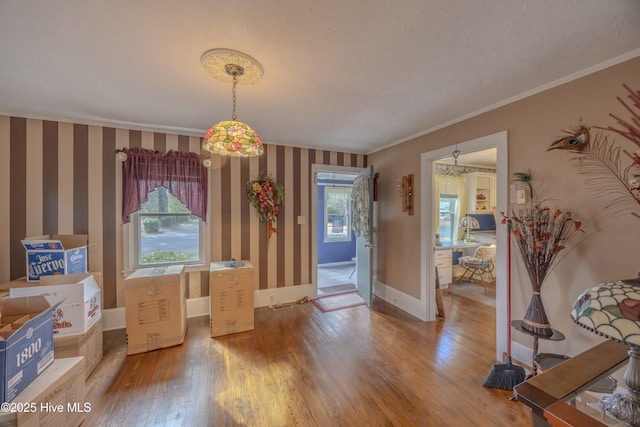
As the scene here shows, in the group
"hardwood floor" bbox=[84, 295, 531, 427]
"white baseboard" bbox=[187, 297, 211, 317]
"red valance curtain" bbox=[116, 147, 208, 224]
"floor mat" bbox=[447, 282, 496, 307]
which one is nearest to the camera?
"hardwood floor" bbox=[84, 295, 531, 427]

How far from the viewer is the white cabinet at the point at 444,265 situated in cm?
434

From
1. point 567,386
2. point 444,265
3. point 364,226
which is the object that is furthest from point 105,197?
point 444,265

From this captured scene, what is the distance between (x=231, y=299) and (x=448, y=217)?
444 centimetres

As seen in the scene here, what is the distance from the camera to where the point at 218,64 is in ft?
5.23

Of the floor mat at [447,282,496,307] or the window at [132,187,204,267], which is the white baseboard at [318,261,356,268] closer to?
the floor mat at [447,282,496,307]

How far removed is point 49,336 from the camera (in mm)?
1467

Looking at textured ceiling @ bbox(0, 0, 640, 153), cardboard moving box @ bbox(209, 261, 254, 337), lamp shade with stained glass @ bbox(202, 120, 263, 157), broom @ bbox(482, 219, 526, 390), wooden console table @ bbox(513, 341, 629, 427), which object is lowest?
broom @ bbox(482, 219, 526, 390)

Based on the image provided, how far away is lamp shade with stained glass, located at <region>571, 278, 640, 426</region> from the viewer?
0.70 m

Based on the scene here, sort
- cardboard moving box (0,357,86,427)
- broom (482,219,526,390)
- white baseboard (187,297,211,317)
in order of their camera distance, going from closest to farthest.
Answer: cardboard moving box (0,357,86,427) → broom (482,219,526,390) → white baseboard (187,297,211,317)

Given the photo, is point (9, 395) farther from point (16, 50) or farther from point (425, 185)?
point (425, 185)

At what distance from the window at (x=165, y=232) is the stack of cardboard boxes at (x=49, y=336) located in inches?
21.2

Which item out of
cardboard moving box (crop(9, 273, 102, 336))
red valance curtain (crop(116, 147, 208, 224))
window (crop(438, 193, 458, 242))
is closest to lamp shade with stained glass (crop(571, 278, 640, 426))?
cardboard moving box (crop(9, 273, 102, 336))

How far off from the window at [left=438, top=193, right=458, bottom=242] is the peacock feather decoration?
3208 mm

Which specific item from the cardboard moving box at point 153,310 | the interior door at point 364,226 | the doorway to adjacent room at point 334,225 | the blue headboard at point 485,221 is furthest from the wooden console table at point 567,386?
the doorway to adjacent room at point 334,225
